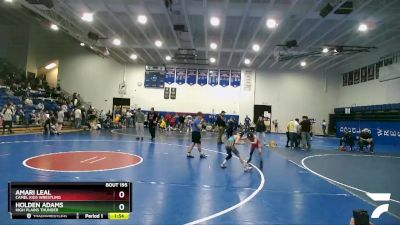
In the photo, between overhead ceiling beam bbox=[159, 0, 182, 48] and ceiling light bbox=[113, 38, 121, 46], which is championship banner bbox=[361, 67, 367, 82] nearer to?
overhead ceiling beam bbox=[159, 0, 182, 48]

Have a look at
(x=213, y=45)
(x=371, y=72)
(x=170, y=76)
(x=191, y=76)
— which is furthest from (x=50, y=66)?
(x=371, y=72)

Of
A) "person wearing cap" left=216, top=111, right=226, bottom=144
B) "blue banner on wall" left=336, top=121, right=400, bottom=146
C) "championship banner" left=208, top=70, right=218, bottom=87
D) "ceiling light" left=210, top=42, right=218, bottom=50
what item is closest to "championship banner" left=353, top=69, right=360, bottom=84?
"blue banner on wall" left=336, top=121, right=400, bottom=146

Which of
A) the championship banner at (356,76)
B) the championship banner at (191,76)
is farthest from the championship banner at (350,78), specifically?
the championship banner at (191,76)

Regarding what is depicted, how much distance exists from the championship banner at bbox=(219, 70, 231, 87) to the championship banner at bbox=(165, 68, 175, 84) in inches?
214

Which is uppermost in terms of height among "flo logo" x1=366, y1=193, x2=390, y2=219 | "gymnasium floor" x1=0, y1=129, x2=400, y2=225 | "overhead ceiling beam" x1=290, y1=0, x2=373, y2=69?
"overhead ceiling beam" x1=290, y1=0, x2=373, y2=69

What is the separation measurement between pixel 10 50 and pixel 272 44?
24602 millimetres

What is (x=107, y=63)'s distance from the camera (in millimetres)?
35094

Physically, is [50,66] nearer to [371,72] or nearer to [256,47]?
[256,47]

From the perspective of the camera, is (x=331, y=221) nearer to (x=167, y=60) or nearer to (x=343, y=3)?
(x=343, y=3)

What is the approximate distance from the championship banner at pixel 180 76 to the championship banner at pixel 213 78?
289 cm

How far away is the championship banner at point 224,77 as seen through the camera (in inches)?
1368

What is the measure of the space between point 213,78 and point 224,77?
1.27 m

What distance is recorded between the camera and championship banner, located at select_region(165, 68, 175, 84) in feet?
115

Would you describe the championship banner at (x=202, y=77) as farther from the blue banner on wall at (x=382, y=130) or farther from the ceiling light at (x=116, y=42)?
the blue banner on wall at (x=382, y=130)
